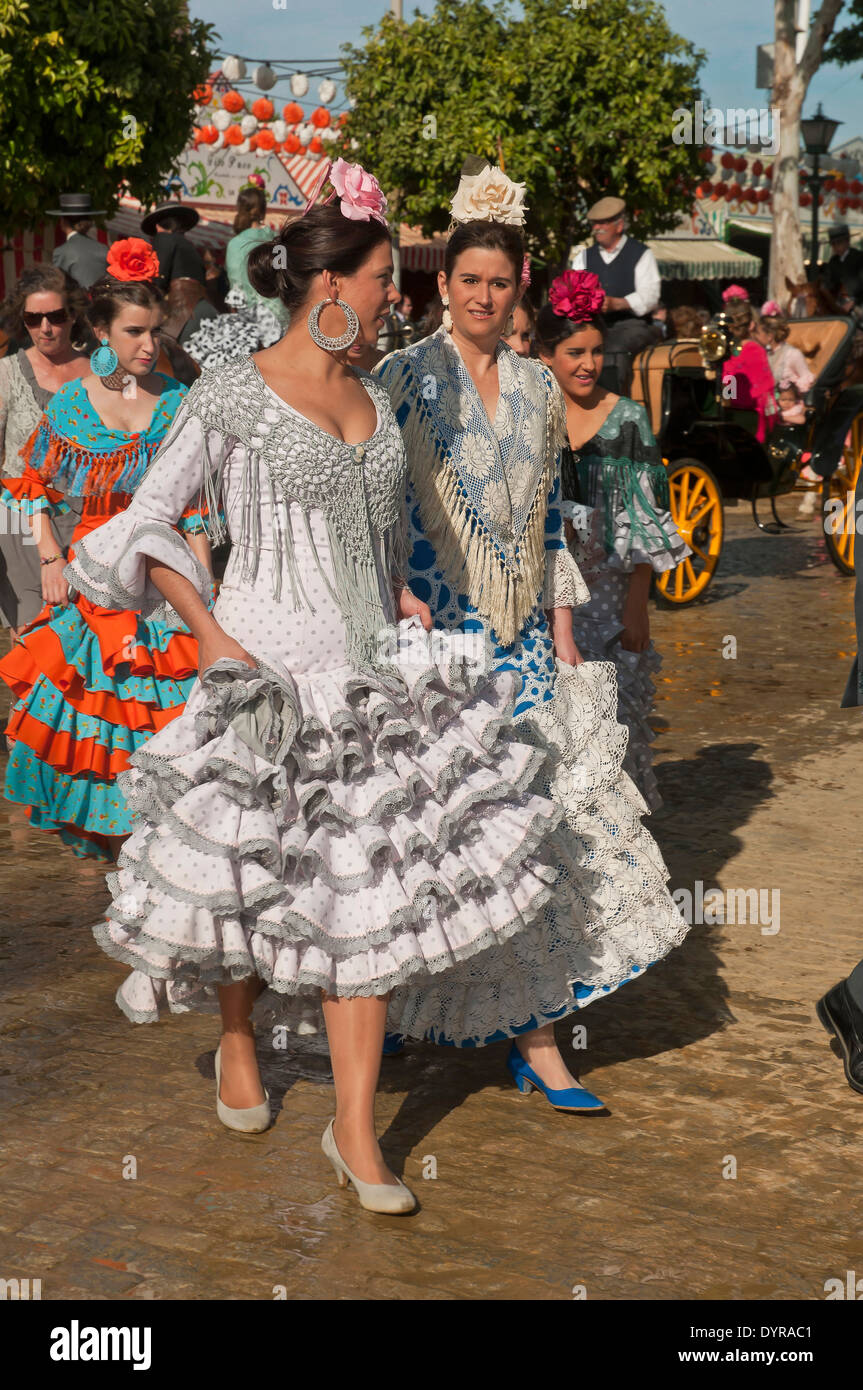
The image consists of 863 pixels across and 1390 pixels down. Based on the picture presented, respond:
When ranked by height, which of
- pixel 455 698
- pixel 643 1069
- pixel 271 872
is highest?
pixel 455 698

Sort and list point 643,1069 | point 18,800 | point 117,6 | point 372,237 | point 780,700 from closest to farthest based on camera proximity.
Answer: point 372,237 → point 643,1069 → point 18,800 → point 780,700 → point 117,6

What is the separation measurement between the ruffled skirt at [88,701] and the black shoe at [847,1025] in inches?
94.9

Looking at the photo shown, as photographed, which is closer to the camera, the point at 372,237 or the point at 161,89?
the point at 372,237

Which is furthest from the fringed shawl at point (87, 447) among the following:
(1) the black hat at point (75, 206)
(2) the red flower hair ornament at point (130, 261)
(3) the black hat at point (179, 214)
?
(3) the black hat at point (179, 214)

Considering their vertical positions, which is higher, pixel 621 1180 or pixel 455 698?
pixel 455 698

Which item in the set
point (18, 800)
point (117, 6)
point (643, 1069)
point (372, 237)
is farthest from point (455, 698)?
point (117, 6)

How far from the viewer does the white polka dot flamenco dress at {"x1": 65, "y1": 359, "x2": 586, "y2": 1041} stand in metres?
3.40

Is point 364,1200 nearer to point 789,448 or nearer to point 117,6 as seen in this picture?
point 789,448

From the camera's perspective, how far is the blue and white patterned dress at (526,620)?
412cm

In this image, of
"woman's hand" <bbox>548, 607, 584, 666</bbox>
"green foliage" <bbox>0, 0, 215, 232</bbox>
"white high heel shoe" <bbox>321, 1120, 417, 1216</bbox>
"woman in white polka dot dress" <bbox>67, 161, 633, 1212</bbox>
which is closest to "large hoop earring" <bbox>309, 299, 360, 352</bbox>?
"woman in white polka dot dress" <bbox>67, 161, 633, 1212</bbox>

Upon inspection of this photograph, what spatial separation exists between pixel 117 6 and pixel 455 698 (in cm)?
1342

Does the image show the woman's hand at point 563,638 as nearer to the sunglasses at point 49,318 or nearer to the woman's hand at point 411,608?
the woman's hand at point 411,608

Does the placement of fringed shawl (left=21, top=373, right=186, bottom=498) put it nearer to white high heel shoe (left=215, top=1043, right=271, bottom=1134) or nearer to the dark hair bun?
the dark hair bun

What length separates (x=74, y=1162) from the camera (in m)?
3.73
